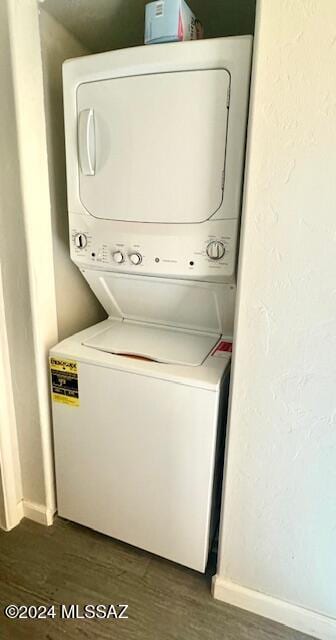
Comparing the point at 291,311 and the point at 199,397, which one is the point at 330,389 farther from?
the point at 199,397

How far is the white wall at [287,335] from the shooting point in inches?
34.2

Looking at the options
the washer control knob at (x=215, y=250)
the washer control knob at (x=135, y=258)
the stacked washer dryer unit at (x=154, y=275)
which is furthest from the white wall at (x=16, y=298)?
the washer control knob at (x=215, y=250)

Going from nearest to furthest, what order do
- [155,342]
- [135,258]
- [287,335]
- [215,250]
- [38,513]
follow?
[287,335]
[215,250]
[135,258]
[155,342]
[38,513]

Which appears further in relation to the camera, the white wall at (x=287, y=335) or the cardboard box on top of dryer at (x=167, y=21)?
the cardboard box on top of dryer at (x=167, y=21)

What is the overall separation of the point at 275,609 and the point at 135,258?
1339 mm

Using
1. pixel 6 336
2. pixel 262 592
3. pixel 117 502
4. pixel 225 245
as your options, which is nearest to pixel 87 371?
pixel 6 336

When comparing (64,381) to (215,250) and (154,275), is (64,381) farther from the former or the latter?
(215,250)

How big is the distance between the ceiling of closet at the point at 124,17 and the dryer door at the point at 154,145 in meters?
0.33

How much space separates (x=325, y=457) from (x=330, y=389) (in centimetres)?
21

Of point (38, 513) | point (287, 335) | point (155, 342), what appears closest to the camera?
point (287, 335)

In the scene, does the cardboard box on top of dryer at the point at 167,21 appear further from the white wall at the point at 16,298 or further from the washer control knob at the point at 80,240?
the washer control knob at the point at 80,240

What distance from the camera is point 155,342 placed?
145 cm

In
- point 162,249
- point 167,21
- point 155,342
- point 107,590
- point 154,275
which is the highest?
point 167,21

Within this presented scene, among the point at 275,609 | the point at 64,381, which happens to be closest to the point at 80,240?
the point at 64,381
